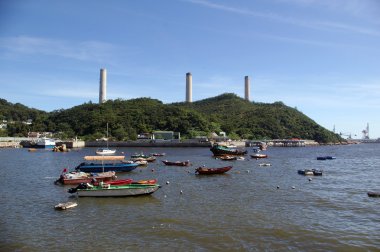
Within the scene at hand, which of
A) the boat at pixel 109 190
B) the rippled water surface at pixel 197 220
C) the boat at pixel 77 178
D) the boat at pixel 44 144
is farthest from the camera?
the boat at pixel 44 144

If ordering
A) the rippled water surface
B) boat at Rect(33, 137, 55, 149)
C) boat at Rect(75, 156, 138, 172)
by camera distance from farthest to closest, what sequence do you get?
boat at Rect(33, 137, 55, 149) < boat at Rect(75, 156, 138, 172) < the rippled water surface

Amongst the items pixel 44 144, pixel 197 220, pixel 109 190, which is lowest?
pixel 197 220

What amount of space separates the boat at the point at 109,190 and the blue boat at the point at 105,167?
1562 cm

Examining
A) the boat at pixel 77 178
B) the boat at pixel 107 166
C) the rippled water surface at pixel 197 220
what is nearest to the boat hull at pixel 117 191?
the rippled water surface at pixel 197 220

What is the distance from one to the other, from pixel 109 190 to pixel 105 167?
60.4 feet

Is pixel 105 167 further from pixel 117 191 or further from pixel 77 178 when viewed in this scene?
pixel 117 191

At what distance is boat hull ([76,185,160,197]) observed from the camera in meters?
29.6

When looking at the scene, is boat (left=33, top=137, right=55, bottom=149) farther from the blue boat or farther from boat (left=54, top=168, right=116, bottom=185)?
boat (left=54, top=168, right=116, bottom=185)

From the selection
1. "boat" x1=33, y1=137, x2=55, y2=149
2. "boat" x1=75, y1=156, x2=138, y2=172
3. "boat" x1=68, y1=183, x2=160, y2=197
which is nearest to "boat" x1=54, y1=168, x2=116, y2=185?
"boat" x1=75, y1=156, x2=138, y2=172

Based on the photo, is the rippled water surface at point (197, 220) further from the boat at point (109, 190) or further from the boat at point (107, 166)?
the boat at point (107, 166)

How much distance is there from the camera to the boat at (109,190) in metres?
29.6

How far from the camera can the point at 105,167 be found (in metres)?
47.4

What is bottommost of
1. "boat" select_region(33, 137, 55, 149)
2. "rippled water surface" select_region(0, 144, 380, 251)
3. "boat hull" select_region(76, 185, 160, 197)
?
"rippled water surface" select_region(0, 144, 380, 251)

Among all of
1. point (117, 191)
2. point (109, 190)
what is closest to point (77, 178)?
point (109, 190)
